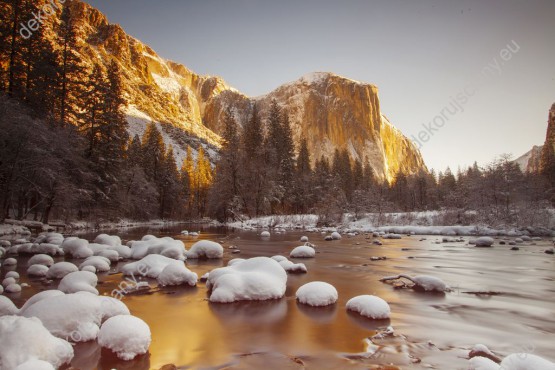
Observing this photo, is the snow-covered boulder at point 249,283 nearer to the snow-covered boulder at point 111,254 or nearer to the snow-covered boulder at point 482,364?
the snow-covered boulder at point 482,364

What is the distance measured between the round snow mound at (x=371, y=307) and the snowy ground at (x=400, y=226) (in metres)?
21.3

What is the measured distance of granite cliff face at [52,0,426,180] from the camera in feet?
433

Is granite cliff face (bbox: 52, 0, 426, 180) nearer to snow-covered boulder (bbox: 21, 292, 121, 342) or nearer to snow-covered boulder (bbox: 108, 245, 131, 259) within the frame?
snow-covered boulder (bbox: 108, 245, 131, 259)

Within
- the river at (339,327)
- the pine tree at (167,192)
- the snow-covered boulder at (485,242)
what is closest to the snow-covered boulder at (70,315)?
the river at (339,327)

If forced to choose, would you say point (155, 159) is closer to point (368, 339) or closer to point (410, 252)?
point (410, 252)

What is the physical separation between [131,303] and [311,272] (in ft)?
16.2

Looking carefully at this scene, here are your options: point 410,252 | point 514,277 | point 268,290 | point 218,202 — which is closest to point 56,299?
point 268,290

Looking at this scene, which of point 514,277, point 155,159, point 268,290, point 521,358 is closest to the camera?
point 521,358

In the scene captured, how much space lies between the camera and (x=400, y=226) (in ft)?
93.2

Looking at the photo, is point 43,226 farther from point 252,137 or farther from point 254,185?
point 252,137

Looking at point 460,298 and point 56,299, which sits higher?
point 56,299

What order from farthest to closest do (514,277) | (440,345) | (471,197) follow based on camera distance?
(471,197)
(514,277)
(440,345)

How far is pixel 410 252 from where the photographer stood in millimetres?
13789

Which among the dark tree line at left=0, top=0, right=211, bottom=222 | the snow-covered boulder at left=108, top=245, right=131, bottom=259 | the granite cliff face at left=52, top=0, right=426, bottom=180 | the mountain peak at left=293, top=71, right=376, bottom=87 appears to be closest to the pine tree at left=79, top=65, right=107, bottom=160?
the dark tree line at left=0, top=0, right=211, bottom=222
